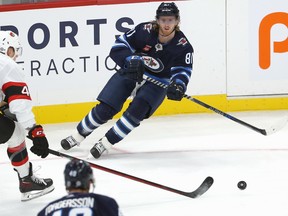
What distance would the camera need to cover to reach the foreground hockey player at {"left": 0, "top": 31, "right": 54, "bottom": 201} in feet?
14.5

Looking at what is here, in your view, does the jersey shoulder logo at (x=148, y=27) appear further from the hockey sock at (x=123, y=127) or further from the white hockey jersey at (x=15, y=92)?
the white hockey jersey at (x=15, y=92)

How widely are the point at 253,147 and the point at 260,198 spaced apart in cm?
130

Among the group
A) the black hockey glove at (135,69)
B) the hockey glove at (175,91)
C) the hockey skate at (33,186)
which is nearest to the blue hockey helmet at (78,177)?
the hockey skate at (33,186)

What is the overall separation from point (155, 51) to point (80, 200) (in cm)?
289

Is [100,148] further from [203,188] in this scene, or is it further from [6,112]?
[6,112]

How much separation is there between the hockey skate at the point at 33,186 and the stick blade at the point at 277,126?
194 centimetres

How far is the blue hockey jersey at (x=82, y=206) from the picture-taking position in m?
2.93

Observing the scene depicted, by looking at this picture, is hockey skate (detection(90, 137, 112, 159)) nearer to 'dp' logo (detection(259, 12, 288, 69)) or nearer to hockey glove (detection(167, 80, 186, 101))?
hockey glove (detection(167, 80, 186, 101))

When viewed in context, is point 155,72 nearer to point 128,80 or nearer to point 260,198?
point 128,80

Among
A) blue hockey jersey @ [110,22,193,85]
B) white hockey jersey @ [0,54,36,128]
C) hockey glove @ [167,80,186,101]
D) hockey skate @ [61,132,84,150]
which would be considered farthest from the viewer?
hockey skate @ [61,132,84,150]

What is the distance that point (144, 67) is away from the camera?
570 centimetres

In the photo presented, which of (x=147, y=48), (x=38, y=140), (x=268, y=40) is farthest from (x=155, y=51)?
(x=268, y=40)

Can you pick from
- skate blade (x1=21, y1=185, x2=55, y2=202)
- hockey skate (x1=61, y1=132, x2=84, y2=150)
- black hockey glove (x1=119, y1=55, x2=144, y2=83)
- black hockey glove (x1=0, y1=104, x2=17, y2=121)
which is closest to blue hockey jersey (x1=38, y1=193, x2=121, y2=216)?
black hockey glove (x1=0, y1=104, x2=17, y2=121)

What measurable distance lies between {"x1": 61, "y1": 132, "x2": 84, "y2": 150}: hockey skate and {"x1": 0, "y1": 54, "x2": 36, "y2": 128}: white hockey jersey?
1616mm
